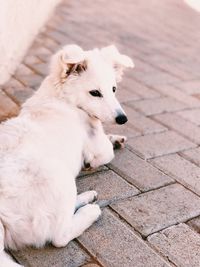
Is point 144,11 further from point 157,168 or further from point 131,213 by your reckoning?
point 131,213

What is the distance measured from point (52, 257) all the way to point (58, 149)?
66 centimetres

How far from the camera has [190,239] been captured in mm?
2697

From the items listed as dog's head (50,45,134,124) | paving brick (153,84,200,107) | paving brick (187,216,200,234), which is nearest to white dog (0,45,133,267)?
dog's head (50,45,134,124)

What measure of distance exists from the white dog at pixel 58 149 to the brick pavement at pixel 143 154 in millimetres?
120

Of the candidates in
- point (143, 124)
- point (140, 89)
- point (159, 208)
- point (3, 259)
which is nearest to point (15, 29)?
point (140, 89)

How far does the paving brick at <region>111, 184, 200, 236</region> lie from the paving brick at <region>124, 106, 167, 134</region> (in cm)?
98

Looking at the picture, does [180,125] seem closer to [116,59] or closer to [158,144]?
[158,144]

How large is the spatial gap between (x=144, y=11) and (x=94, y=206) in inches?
297

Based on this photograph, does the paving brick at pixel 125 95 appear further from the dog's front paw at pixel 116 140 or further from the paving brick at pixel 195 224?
the paving brick at pixel 195 224

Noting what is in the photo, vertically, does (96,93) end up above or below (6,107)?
above

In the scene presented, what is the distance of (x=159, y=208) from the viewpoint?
2.96 metres

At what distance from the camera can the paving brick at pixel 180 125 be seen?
4164 mm

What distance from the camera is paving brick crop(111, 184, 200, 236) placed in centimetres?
279

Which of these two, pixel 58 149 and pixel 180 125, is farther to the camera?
pixel 180 125
